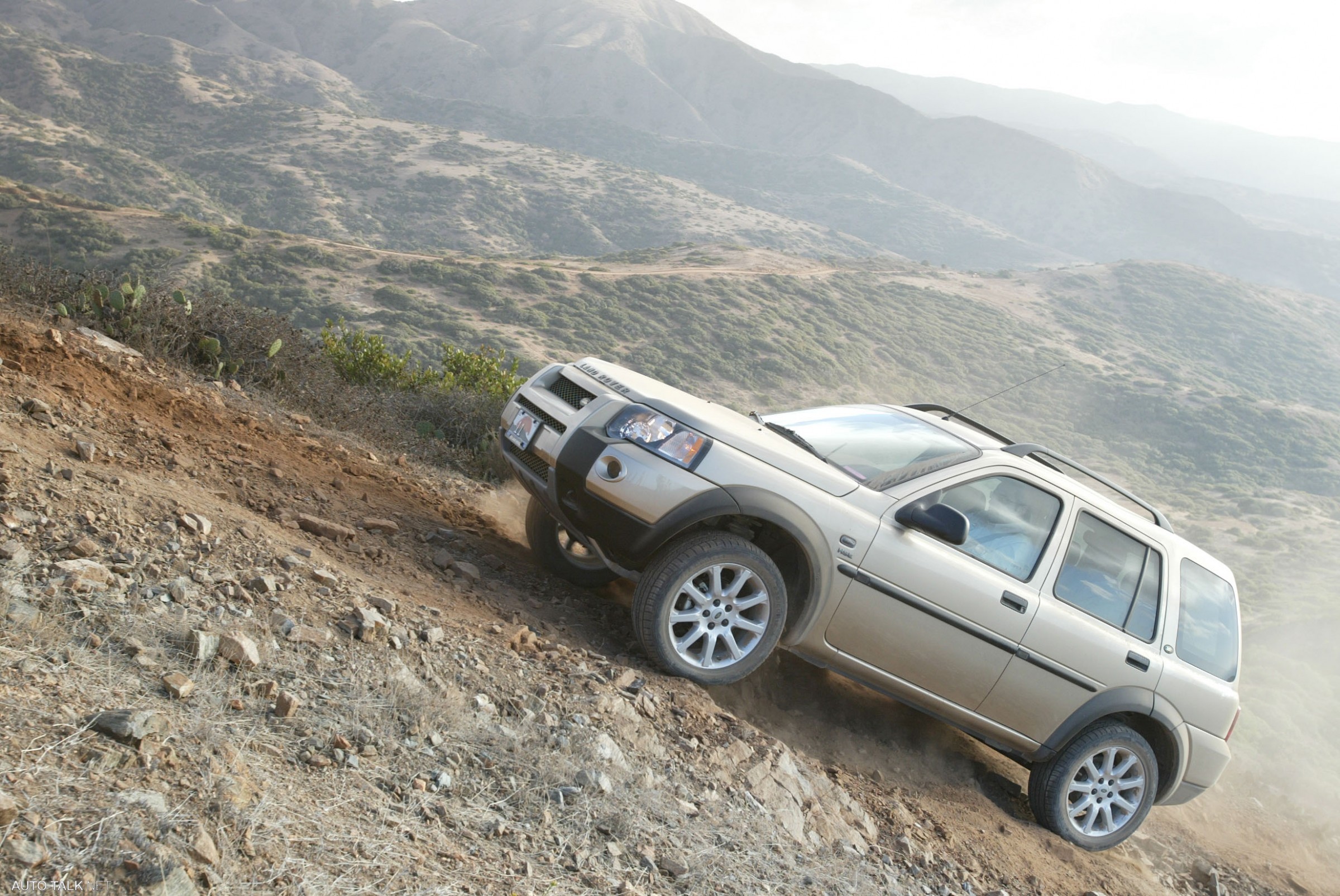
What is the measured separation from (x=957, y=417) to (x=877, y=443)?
0.94 m

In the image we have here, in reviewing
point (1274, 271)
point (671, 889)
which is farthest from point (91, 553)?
point (1274, 271)

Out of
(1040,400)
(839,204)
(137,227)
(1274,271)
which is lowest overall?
(137,227)

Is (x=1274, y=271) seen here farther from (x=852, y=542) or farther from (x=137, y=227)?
(x=852, y=542)

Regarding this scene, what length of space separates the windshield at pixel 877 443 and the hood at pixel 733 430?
0.21 meters

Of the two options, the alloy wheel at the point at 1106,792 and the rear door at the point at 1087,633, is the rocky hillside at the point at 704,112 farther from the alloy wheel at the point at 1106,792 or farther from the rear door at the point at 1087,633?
the alloy wheel at the point at 1106,792

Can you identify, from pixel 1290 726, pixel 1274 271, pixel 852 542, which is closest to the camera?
pixel 852 542

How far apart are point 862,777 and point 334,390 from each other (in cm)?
578

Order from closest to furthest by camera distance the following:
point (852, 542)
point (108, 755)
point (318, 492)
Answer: point (108, 755), point (852, 542), point (318, 492)

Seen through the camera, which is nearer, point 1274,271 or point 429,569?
point 429,569

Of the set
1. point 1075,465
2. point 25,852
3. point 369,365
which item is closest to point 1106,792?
point 1075,465

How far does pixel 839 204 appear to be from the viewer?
130000mm

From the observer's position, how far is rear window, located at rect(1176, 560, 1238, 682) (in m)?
5.16

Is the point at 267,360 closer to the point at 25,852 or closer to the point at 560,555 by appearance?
the point at 560,555

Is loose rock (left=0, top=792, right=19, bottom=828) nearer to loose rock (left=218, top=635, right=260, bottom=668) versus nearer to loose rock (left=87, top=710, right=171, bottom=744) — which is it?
loose rock (left=87, top=710, right=171, bottom=744)
